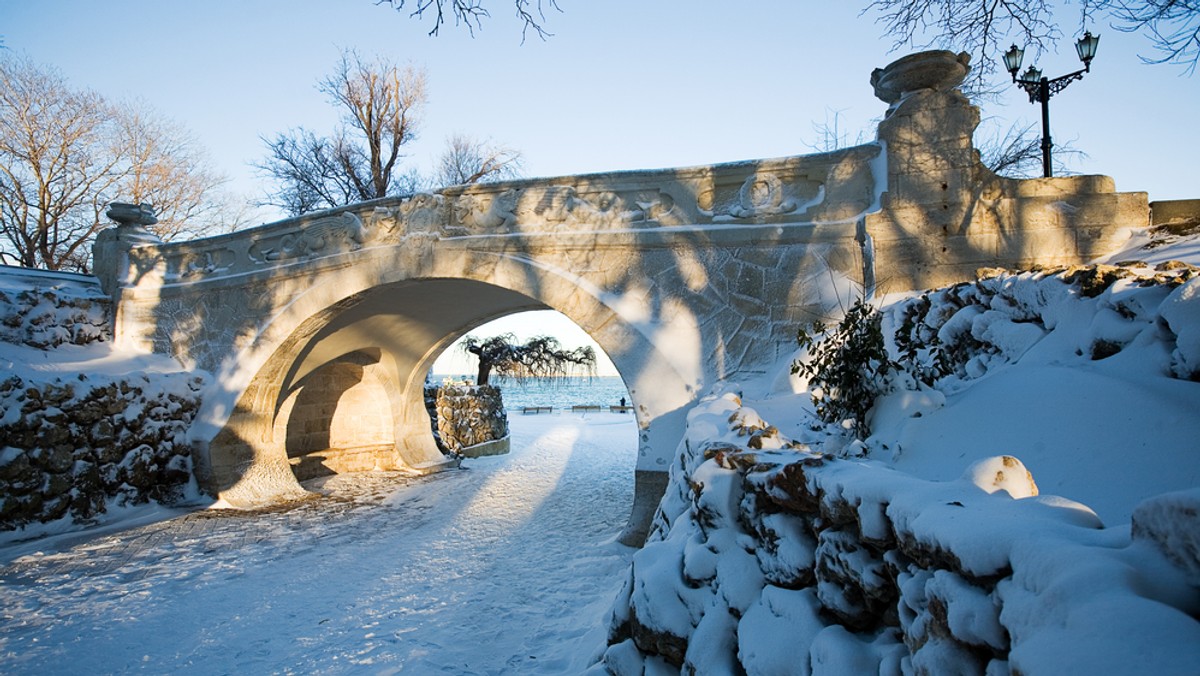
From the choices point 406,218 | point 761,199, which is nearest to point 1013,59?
point 761,199

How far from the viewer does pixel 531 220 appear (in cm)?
635

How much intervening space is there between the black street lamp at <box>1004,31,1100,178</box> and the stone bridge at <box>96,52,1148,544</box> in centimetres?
400

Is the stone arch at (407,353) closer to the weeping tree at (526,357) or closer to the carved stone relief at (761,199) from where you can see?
the carved stone relief at (761,199)

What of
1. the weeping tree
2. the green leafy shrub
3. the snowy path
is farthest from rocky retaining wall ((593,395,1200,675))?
the weeping tree

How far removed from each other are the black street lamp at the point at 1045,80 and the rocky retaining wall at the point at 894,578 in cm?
813

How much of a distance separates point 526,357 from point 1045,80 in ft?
41.3

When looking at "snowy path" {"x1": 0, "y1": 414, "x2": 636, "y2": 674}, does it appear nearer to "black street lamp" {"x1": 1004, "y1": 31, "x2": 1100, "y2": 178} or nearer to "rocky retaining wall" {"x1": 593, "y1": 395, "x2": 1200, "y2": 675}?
"rocky retaining wall" {"x1": 593, "y1": 395, "x2": 1200, "y2": 675}

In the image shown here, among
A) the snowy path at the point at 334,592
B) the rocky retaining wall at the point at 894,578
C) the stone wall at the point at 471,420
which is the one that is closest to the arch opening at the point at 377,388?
the snowy path at the point at 334,592

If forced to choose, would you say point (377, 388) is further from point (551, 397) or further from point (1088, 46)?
point (551, 397)

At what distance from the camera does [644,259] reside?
5914 millimetres

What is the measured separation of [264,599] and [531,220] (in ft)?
13.2

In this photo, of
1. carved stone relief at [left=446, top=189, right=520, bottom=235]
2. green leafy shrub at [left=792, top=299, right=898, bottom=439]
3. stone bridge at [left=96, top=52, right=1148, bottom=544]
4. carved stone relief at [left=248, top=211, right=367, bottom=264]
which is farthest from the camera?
carved stone relief at [left=248, top=211, right=367, bottom=264]

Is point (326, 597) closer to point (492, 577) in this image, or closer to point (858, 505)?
point (492, 577)

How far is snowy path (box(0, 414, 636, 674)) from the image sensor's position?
3508 millimetres
